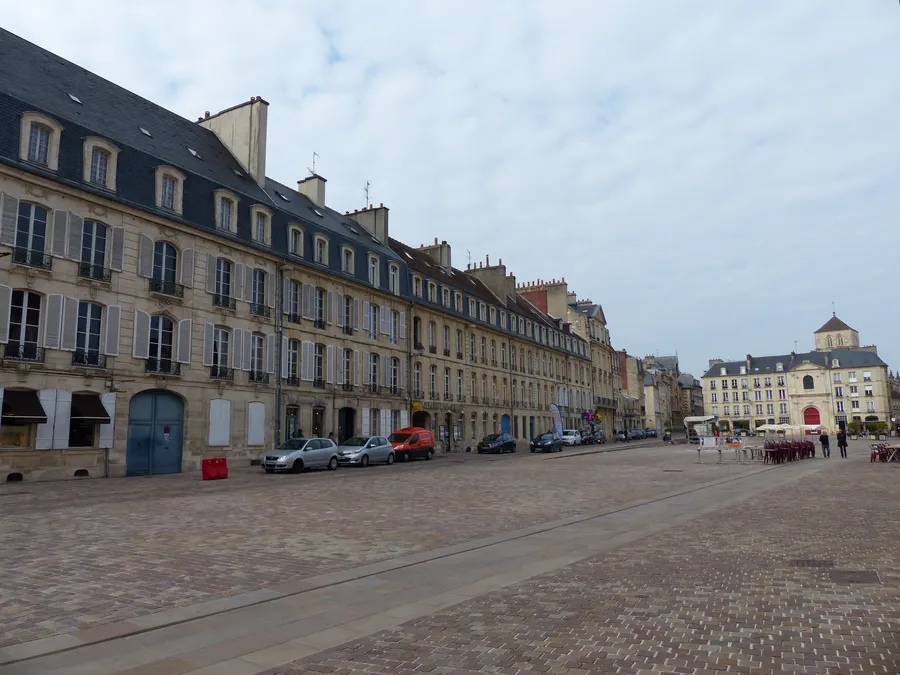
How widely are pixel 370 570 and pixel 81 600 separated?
9.29 feet

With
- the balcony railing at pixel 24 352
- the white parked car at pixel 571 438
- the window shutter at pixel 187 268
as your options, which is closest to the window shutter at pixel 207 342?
the window shutter at pixel 187 268

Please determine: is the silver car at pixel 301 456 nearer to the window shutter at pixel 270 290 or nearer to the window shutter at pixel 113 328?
the window shutter at pixel 113 328

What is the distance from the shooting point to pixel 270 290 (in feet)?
93.6

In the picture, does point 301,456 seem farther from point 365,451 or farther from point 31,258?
point 31,258

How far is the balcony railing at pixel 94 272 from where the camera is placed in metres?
21.3

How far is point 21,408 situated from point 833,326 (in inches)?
5152

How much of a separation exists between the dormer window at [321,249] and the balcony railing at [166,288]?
7920mm

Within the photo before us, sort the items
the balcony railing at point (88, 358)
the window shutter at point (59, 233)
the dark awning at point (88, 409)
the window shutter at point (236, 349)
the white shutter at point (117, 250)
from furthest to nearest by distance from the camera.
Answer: the window shutter at point (236, 349) < the white shutter at point (117, 250) < the balcony railing at point (88, 358) < the dark awning at point (88, 409) < the window shutter at point (59, 233)

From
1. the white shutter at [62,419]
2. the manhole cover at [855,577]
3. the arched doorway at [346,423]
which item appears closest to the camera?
the manhole cover at [855,577]

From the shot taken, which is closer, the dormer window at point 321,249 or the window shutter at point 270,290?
the window shutter at point 270,290

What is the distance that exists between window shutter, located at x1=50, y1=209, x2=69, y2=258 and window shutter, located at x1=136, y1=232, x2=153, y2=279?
2582 millimetres

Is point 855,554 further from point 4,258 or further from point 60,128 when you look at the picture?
point 60,128

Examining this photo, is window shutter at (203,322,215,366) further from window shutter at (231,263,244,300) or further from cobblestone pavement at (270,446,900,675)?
cobblestone pavement at (270,446,900,675)

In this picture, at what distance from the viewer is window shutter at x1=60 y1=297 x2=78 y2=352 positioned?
67.8ft
